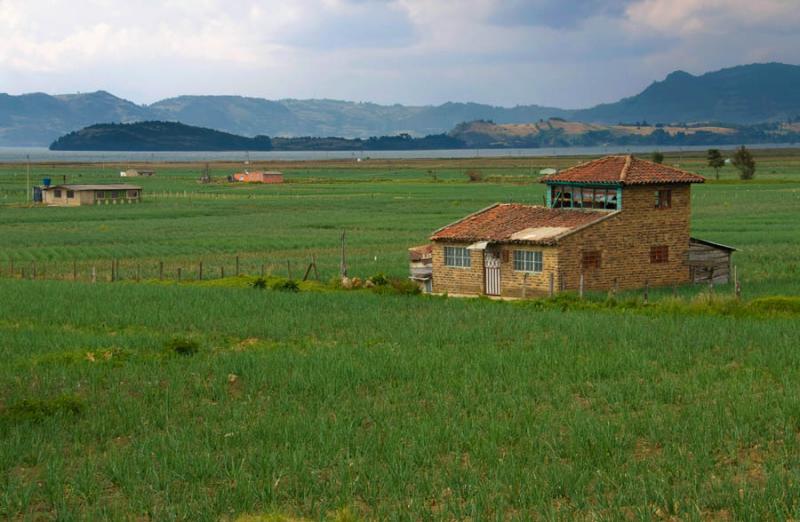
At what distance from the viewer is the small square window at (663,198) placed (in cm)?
4994

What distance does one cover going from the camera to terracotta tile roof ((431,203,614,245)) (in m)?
46.9

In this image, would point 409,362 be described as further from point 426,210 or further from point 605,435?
point 426,210

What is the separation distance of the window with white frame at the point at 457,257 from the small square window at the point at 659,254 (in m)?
7.94

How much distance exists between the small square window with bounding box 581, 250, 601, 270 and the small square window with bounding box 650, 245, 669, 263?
133 inches

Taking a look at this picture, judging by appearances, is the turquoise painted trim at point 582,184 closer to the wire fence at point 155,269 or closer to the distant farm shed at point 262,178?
the wire fence at point 155,269

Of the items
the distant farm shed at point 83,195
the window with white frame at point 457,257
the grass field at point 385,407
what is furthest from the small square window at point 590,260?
the distant farm shed at point 83,195

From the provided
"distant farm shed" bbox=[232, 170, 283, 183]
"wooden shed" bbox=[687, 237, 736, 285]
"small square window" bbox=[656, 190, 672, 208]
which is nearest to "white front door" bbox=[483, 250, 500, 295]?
"small square window" bbox=[656, 190, 672, 208]

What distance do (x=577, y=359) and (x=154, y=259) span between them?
4029 cm

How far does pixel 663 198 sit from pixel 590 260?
5.56 meters

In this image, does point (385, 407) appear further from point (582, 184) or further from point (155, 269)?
point (155, 269)

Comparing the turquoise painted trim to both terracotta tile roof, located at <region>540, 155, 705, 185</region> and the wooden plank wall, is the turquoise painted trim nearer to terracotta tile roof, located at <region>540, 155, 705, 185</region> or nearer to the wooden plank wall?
terracotta tile roof, located at <region>540, 155, 705, 185</region>

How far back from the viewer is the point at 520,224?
49.1 metres

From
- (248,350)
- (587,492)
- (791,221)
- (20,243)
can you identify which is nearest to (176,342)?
(248,350)

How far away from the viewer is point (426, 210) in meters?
101
